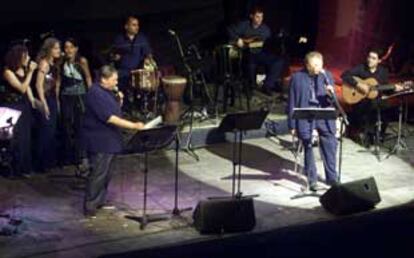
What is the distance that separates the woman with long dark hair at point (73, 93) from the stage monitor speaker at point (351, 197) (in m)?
3.50

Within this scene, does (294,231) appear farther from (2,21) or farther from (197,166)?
(2,21)

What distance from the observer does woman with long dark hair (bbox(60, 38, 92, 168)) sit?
1277 cm

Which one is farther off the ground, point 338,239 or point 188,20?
point 188,20

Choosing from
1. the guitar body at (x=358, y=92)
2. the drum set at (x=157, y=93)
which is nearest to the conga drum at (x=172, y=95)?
the drum set at (x=157, y=93)

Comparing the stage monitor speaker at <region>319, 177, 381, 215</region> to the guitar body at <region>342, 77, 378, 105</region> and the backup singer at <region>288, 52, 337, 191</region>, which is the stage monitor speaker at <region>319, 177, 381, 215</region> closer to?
the backup singer at <region>288, 52, 337, 191</region>

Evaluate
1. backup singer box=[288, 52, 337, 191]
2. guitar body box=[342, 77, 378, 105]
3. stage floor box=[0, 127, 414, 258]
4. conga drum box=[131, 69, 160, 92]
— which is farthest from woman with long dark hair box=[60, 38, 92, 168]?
guitar body box=[342, 77, 378, 105]

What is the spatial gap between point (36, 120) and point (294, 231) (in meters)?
4.21

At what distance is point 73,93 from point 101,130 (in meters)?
1.97

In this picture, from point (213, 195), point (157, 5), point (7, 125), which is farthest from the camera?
point (157, 5)

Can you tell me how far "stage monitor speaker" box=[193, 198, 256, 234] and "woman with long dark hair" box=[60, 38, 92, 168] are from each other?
9.38ft

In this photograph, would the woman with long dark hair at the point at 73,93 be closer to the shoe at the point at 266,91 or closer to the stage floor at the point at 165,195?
the stage floor at the point at 165,195

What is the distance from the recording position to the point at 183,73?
640 inches

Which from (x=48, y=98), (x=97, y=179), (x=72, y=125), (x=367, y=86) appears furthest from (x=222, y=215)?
(x=367, y=86)

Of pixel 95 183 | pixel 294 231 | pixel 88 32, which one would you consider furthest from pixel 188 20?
pixel 294 231
